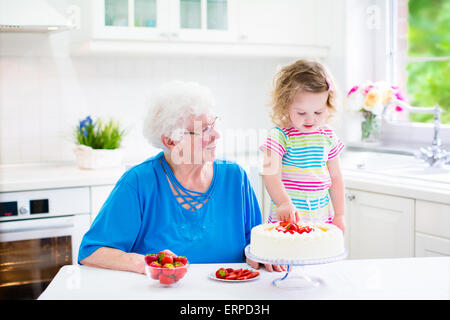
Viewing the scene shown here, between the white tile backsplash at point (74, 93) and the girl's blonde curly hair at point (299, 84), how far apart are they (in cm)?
115

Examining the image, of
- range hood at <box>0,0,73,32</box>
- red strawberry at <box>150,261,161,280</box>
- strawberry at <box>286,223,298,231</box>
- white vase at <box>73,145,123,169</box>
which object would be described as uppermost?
range hood at <box>0,0,73,32</box>

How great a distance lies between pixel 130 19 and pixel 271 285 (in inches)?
76.8

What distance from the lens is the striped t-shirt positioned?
208 cm

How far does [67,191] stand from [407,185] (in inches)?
61.6

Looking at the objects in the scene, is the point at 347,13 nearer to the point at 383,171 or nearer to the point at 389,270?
the point at 383,171

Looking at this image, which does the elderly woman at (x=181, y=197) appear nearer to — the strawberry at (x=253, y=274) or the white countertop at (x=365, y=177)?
the strawberry at (x=253, y=274)

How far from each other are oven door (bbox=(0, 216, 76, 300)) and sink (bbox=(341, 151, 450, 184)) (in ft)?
4.84

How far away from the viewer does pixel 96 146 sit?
297 centimetres

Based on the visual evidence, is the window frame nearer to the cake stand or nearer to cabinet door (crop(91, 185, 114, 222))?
cabinet door (crop(91, 185, 114, 222))

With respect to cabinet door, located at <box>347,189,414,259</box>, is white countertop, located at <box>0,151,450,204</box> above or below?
above

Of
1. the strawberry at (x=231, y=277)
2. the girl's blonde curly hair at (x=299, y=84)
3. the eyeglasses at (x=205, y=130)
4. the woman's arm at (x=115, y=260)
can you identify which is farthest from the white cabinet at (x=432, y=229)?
the woman's arm at (x=115, y=260)

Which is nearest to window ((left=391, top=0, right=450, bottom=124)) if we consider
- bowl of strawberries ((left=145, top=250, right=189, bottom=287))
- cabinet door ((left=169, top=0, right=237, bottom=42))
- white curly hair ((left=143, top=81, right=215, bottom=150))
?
cabinet door ((left=169, top=0, right=237, bottom=42))

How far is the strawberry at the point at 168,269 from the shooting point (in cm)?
129


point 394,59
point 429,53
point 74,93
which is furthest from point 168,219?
point 429,53
